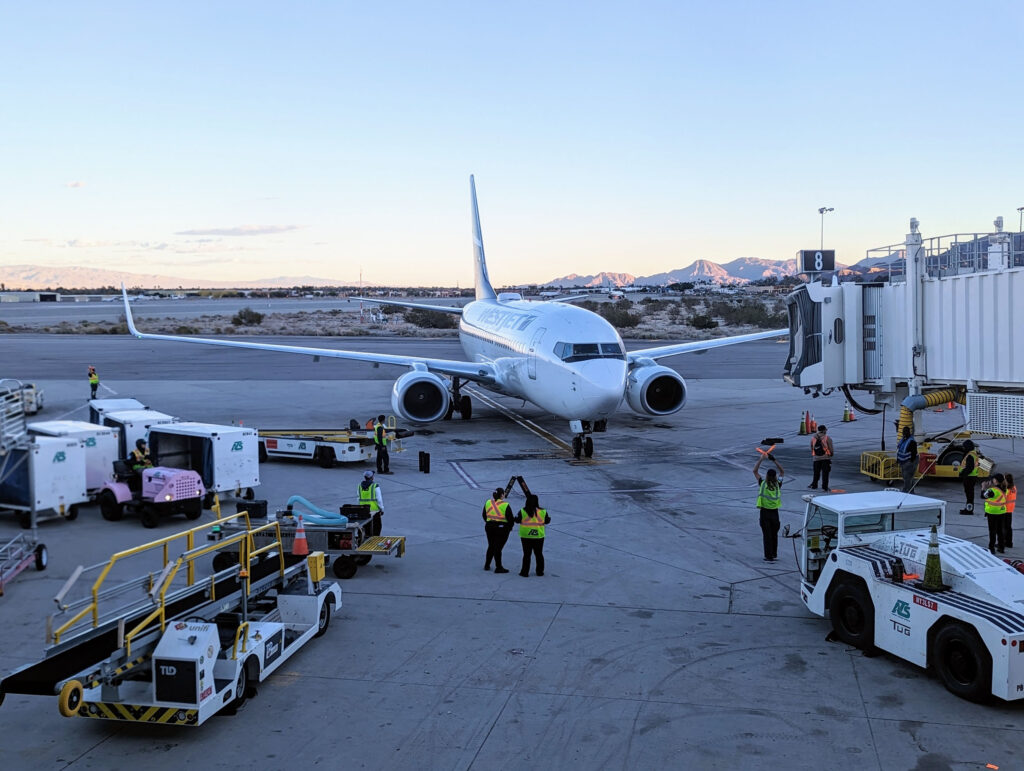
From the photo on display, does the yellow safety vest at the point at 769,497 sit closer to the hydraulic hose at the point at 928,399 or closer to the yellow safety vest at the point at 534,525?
the yellow safety vest at the point at 534,525

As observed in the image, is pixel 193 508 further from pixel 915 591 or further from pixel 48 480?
pixel 915 591

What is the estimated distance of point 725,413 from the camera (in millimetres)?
34500

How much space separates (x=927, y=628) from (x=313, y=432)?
19365 mm

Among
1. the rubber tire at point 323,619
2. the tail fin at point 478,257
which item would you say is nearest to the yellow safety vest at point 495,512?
the rubber tire at point 323,619

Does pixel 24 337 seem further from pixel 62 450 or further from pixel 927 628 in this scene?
pixel 927 628

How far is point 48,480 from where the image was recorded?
57.8ft

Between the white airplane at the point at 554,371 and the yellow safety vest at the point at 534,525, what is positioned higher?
the white airplane at the point at 554,371

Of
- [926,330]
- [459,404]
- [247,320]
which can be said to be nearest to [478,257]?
[459,404]

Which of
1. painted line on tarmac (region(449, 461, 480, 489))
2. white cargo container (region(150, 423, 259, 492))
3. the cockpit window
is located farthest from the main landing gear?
white cargo container (region(150, 423, 259, 492))

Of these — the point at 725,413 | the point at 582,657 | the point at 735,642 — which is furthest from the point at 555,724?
the point at 725,413

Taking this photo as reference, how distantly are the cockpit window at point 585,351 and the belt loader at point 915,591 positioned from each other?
1216cm

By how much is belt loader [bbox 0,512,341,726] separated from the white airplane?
14.1m

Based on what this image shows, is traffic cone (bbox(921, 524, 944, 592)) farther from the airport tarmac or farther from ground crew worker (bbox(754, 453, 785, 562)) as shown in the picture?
ground crew worker (bbox(754, 453, 785, 562))

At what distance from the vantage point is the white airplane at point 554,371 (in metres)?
24.0
